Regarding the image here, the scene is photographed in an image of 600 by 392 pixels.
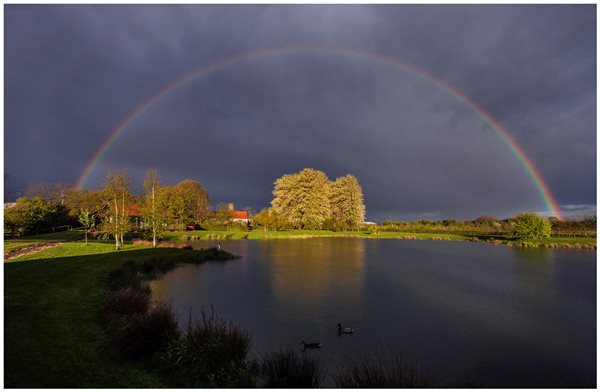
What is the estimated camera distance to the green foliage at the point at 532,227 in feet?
173

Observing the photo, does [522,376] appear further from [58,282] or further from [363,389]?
[58,282]

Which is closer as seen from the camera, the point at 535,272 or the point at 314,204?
the point at 535,272

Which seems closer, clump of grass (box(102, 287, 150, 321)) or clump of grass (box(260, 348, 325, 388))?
clump of grass (box(260, 348, 325, 388))

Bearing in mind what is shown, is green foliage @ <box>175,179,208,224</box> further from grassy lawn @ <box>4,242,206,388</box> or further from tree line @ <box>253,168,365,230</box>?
grassy lawn @ <box>4,242,206,388</box>

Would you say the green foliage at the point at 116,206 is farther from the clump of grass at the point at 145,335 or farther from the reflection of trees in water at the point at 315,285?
the clump of grass at the point at 145,335

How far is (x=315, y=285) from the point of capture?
→ 21.1m

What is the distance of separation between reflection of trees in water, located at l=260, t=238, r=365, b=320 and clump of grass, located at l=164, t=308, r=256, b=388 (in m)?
6.19

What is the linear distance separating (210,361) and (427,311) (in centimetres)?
1179

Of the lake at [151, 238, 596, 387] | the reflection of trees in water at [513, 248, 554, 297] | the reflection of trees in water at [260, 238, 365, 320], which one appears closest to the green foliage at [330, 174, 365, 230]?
the reflection of trees in water at [513, 248, 554, 297]

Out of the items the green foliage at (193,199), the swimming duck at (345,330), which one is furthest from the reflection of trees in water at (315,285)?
the green foliage at (193,199)

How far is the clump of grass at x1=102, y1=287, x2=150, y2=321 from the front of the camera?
11.2 meters

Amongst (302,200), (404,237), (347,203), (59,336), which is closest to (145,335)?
(59,336)

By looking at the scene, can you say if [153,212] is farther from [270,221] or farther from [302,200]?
[302,200]

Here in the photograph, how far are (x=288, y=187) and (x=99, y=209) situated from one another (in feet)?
140
